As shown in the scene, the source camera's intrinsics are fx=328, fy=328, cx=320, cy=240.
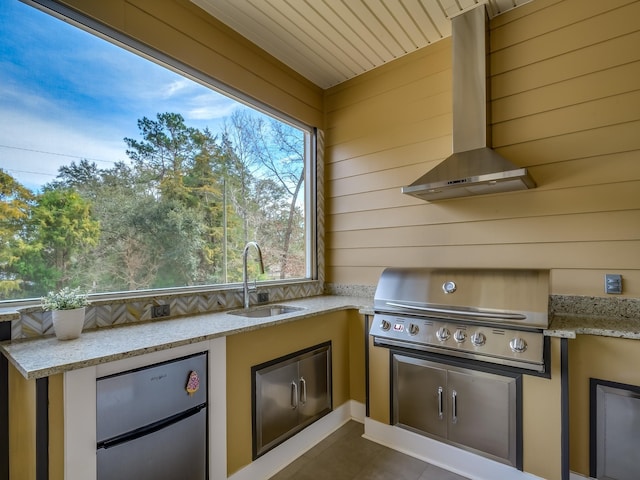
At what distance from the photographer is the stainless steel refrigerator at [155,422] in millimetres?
1254

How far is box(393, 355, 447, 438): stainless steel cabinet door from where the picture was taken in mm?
2020

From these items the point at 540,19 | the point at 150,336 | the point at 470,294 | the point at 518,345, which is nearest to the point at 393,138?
the point at 540,19

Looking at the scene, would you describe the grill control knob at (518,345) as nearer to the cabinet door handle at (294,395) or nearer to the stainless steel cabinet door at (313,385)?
the stainless steel cabinet door at (313,385)

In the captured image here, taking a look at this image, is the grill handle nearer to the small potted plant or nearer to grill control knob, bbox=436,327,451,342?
grill control knob, bbox=436,327,451,342

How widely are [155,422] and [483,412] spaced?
171 cm

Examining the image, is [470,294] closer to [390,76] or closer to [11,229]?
[390,76]

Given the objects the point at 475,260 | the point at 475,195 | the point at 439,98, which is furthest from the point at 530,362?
the point at 439,98

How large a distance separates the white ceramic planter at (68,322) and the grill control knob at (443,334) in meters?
1.88

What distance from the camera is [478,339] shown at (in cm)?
185

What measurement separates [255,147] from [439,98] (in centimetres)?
154

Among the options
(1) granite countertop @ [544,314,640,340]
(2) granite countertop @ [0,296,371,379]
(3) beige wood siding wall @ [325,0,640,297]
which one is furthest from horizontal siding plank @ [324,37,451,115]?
(2) granite countertop @ [0,296,371,379]

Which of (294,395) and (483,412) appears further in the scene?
(294,395)

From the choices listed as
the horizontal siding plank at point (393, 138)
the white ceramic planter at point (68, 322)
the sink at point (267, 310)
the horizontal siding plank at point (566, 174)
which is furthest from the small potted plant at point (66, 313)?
the horizontal siding plank at point (393, 138)

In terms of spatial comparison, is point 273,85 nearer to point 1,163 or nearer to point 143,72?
point 143,72
